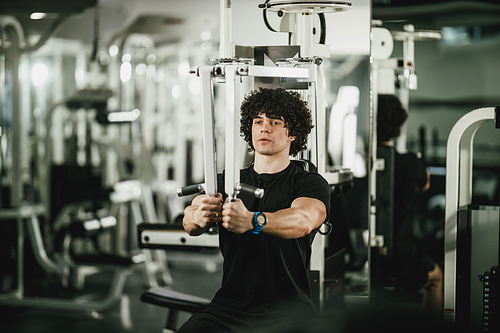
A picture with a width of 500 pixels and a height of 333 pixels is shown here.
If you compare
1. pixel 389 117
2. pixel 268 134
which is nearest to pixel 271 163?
pixel 268 134

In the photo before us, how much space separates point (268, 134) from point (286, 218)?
12.6 inches

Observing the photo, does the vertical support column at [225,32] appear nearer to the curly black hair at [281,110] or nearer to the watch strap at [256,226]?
the curly black hair at [281,110]

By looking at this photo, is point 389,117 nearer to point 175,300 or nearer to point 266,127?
point 266,127

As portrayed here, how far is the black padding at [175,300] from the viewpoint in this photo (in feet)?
7.90

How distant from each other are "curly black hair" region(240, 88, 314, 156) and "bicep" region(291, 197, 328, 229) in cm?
26

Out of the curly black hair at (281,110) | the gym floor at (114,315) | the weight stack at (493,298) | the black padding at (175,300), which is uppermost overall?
the curly black hair at (281,110)

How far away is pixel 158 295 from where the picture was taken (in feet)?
8.18

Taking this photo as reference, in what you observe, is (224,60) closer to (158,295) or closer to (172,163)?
(158,295)

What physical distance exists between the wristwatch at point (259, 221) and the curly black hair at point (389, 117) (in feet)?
5.44

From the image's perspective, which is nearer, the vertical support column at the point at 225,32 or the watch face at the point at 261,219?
the watch face at the point at 261,219

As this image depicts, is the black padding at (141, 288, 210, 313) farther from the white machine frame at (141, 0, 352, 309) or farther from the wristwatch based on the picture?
the wristwatch

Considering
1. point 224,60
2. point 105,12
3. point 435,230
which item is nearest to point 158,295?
point 224,60

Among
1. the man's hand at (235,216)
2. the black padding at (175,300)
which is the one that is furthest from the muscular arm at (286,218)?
the black padding at (175,300)

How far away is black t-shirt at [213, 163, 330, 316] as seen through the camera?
194cm
